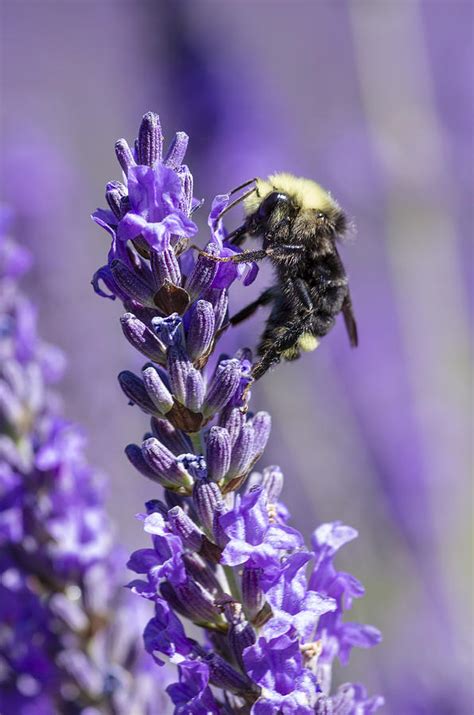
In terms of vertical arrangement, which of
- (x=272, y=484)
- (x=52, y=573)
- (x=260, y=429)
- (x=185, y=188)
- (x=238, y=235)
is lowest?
(x=52, y=573)

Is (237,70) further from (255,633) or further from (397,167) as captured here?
(255,633)

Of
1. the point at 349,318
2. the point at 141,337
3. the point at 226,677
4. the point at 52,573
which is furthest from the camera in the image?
the point at 349,318

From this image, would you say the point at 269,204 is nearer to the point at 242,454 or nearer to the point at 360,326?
the point at 242,454

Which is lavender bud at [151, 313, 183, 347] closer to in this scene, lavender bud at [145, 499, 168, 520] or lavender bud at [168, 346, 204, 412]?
lavender bud at [168, 346, 204, 412]

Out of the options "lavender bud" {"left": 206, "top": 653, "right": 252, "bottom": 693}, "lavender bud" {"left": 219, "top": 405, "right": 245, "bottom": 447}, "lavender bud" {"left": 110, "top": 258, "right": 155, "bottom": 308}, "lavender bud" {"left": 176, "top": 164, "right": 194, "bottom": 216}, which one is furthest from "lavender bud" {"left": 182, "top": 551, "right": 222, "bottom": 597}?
"lavender bud" {"left": 176, "top": 164, "right": 194, "bottom": 216}

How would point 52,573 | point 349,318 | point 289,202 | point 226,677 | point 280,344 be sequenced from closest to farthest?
point 226,677, point 280,344, point 289,202, point 52,573, point 349,318

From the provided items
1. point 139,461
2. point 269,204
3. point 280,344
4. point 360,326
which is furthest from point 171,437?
point 360,326

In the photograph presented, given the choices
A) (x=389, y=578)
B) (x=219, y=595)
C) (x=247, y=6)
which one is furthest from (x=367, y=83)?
(x=247, y=6)

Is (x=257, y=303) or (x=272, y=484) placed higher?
(x=257, y=303)
